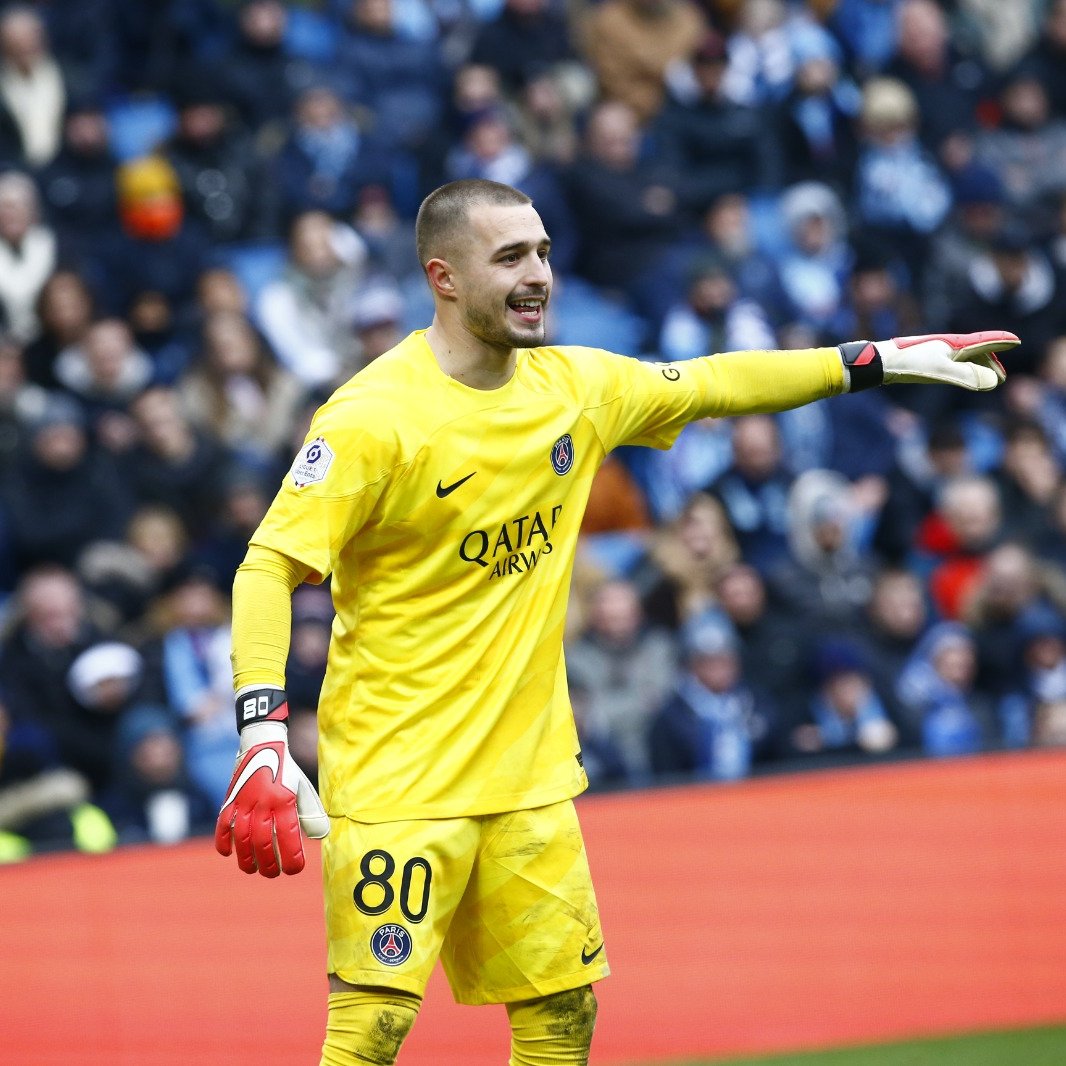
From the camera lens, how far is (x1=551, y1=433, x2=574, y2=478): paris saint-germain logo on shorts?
4.84m

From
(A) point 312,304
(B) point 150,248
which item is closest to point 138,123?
(B) point 150,248

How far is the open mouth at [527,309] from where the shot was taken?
4.66 metres

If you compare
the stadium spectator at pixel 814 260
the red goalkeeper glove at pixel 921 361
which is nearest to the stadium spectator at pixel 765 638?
the stadium spectator at pixel 814 260

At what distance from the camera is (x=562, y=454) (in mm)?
4867

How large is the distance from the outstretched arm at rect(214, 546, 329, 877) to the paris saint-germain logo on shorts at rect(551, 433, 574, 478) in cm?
75

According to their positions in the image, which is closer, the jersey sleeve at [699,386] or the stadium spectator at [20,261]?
the jersey sleeve at [699,386]

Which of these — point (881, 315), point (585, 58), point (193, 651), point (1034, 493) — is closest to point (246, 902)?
point (193, 651)

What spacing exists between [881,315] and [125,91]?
4839 millimetres

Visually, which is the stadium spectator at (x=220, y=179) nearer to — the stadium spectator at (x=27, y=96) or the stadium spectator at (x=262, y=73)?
the stadium spectator at (x=262, y=73)

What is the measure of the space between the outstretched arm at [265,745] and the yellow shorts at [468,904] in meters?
0.31

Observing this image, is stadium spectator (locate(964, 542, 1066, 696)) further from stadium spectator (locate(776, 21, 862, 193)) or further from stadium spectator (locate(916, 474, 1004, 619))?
stadium spectator (locate(776, 21, 862, 193))

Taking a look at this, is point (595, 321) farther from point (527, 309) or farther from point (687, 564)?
point (527, 309)

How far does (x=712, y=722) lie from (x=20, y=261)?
14.6 feet

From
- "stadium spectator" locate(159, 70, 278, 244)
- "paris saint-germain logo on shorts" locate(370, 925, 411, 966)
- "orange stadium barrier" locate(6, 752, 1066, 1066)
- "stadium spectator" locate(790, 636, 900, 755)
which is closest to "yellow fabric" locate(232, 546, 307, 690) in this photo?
"paris saint-germain logo on shorts" locate(370, 925, 411, 966)
